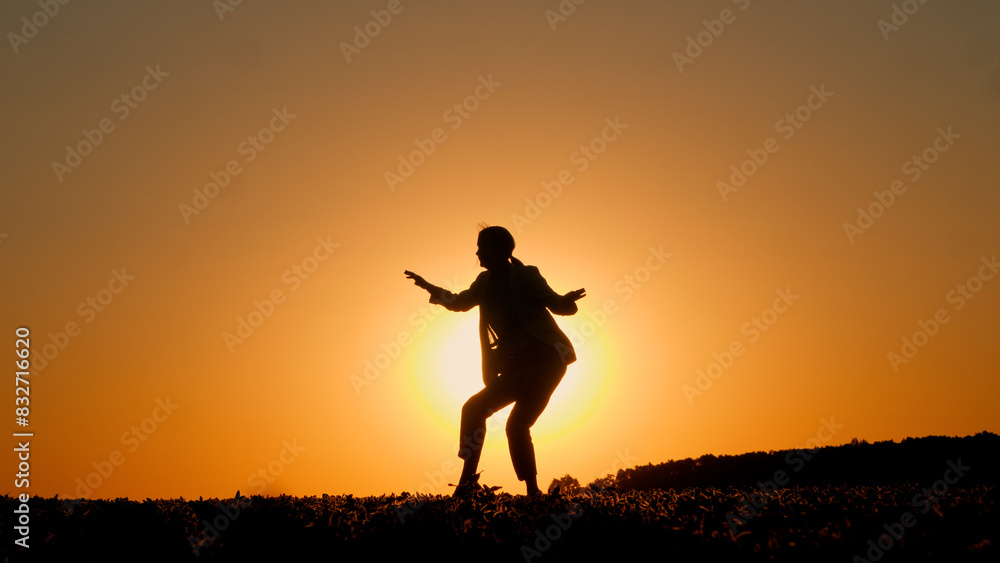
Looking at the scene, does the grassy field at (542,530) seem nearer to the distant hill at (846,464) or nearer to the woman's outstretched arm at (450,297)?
the woman's outstretched arm at (450,297)

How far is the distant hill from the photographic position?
12.6 meters

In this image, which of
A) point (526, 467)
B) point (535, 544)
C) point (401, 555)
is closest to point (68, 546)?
point (401, 555)

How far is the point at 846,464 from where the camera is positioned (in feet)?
42.6

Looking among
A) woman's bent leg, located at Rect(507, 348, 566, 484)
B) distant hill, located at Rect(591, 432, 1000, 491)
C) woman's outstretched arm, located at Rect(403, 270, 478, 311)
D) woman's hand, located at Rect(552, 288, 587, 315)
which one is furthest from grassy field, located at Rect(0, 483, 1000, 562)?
distant hill, located at Rect(591, 432, 1000, 491)

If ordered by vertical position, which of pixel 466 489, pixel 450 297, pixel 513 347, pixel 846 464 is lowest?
pixel 466 489

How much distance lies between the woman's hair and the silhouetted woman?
10mm

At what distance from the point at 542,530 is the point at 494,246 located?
418 cm

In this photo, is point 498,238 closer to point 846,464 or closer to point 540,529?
point 540,529

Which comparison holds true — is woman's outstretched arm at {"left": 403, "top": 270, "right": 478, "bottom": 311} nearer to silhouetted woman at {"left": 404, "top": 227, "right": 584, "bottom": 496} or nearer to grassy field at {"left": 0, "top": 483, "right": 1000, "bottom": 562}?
silhouetted woman at {"left": 404, "top": 227, "right": 584, "bottom": 496}

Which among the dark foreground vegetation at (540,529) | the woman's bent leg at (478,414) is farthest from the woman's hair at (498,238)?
the dark foreground vegetation at (540,529)

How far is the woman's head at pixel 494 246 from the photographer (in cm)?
873

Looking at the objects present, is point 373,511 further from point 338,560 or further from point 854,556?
point 854,556

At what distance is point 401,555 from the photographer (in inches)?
189

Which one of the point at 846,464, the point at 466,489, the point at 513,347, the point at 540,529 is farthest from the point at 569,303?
the point at 846,464
